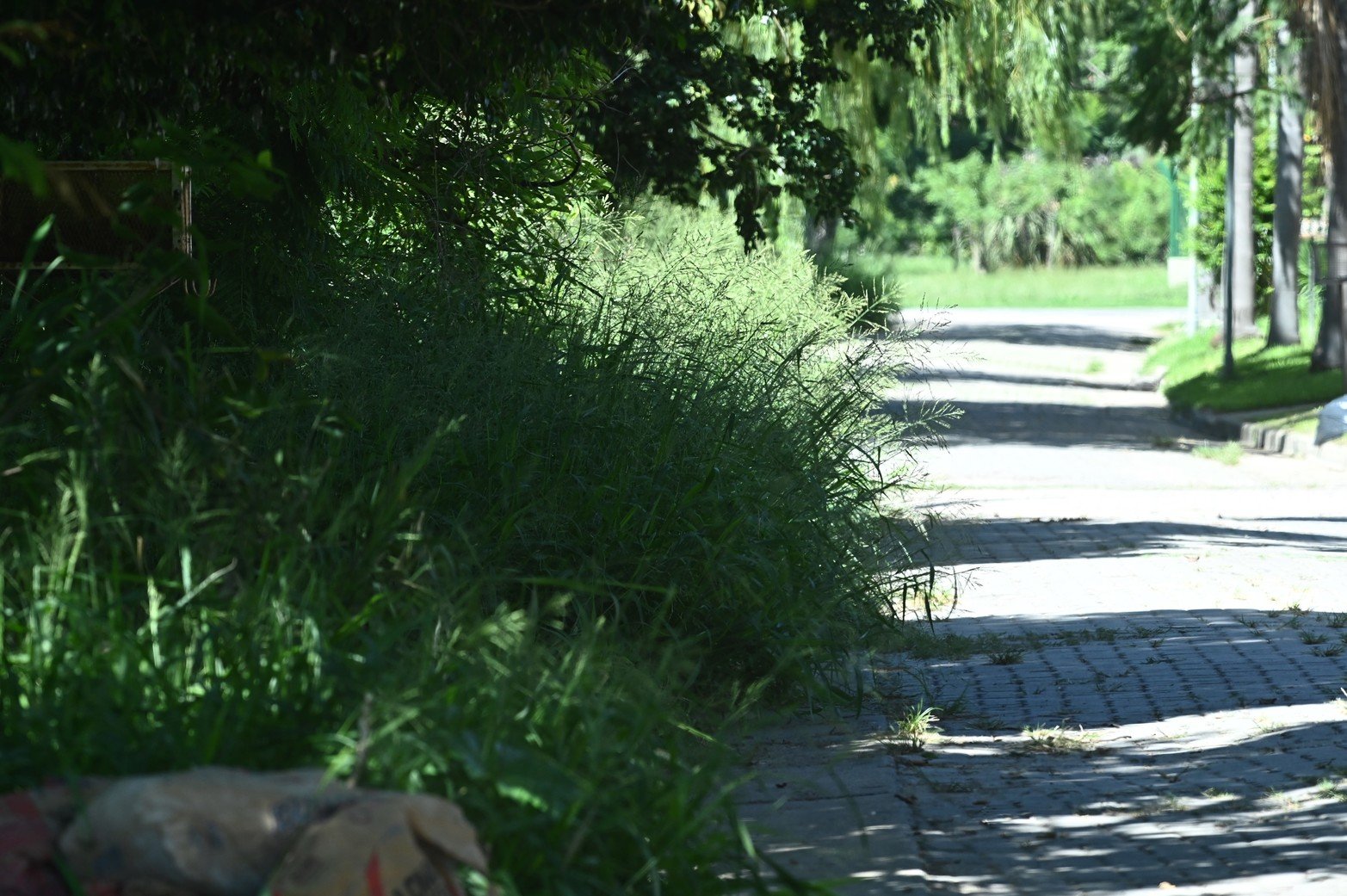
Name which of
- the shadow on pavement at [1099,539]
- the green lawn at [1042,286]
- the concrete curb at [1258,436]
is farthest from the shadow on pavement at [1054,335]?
the shadow on pavement at [1099,539]

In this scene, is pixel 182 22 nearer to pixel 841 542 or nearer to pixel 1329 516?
pixel 841 542

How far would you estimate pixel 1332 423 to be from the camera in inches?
739

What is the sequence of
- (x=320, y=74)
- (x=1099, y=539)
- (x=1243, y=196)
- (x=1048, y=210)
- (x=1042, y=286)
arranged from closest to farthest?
1. (x=320, y=74)
2. (x=1099, y=539)
3. (x=1243, y=196)
4. (x=1042, y=286)
5. (x=1048, y=210)

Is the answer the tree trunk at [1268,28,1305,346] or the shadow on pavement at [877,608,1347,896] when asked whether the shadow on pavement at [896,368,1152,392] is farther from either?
the shadow on pavement at [877,608,1347,896]

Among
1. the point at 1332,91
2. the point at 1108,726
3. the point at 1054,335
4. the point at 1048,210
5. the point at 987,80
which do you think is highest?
the point at 987,80

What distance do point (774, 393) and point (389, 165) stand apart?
7.64 ft

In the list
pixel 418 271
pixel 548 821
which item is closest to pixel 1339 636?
pixel 418 271

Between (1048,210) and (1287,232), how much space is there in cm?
4875

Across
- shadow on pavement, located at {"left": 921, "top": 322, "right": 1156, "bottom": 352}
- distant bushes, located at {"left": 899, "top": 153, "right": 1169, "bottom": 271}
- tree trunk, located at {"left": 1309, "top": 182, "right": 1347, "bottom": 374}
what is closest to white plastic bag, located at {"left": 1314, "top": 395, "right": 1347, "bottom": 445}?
tree trunk, located at {"left": 1309, "top": 182, "right": 1347, "bottom": 374}

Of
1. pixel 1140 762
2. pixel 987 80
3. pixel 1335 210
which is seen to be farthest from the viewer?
pixel 1335 210

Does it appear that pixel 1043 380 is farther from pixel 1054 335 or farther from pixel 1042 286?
pixel 1042 286

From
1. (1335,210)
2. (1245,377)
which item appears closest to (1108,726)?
(1335,210)

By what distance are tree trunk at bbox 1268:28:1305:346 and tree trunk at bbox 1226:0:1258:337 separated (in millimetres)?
539

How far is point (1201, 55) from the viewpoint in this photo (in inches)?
973
